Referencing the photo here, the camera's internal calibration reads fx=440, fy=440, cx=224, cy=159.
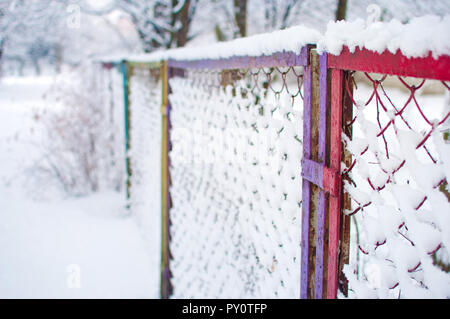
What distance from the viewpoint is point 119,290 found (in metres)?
3.68

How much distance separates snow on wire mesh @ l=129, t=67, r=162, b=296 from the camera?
4.09 m

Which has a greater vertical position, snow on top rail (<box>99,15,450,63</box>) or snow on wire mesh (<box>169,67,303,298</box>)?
snow on top rail (<box>99,15,450,63</box>)

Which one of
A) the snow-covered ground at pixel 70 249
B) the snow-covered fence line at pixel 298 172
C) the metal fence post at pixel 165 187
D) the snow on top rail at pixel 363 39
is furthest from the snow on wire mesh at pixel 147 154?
the snow on top rail at pixel 363 39

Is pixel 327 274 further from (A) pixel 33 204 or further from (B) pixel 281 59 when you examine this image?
(A) pixel 33 204

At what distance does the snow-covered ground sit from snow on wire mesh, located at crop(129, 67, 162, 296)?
204 millimetres

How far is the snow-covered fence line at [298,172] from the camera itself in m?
0.96

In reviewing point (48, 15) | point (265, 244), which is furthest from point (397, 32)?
point (48, 15)

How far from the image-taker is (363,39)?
1.06m

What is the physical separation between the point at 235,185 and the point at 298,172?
691 millimetres

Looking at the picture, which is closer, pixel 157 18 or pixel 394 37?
pixel 394 37

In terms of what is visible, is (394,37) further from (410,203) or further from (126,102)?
(126,102)

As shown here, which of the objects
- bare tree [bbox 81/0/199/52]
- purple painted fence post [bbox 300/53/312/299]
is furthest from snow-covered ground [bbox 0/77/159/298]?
bare tree [bbox 81/0/199/52]

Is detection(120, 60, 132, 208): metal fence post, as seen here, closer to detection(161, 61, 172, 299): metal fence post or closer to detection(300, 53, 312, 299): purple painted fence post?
detection(161, 61, 172, 299): metal fence post

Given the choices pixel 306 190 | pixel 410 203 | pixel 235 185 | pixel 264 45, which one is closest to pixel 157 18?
pixel 235 185
